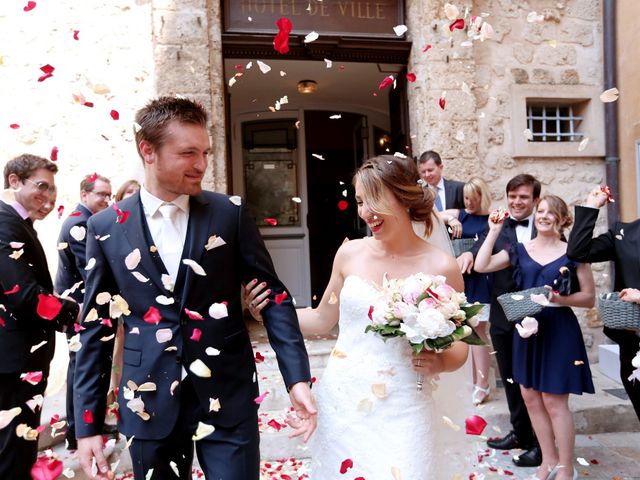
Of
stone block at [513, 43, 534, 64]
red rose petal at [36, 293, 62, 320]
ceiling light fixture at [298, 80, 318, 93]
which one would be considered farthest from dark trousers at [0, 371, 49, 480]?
ceiling light fixture at [298, 80, 318, 93]

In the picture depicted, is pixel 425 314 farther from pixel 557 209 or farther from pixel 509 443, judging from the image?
pixel 509 443

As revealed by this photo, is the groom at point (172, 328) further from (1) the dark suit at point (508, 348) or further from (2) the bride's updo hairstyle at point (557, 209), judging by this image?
(1) the dark suit at point (508, 348)

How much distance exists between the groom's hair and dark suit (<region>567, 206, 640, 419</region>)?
8.48 feet

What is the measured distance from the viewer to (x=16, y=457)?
305 centimetres

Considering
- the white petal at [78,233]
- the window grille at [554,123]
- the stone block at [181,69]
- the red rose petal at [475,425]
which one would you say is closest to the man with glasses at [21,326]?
the white petal at [78,233]

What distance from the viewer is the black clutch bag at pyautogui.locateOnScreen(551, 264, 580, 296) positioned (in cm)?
368

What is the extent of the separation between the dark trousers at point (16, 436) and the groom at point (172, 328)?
117cm

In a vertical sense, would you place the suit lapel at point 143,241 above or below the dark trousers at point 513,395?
above

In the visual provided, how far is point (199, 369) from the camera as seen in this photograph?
2.17 meters

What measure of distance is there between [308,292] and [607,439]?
521cm

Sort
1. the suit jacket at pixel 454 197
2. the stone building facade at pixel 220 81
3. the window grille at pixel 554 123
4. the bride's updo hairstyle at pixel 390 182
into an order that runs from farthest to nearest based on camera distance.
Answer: the window grille at pixel 554 123
the stone building facade at pixel 220 81
the suit jacket at pixel 454 197
the bride's updo hairstyle at pixel 390 182

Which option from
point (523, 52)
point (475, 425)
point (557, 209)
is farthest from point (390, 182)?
point (523, 52)

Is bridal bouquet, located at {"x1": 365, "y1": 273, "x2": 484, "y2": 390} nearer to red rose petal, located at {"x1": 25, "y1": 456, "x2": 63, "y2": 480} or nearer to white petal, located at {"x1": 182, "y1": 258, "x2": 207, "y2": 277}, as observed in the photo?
white petal, located at {"x1": 182, "y1": 258, "x2": 207, "y2": 277}

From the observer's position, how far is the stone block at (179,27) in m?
5.71
